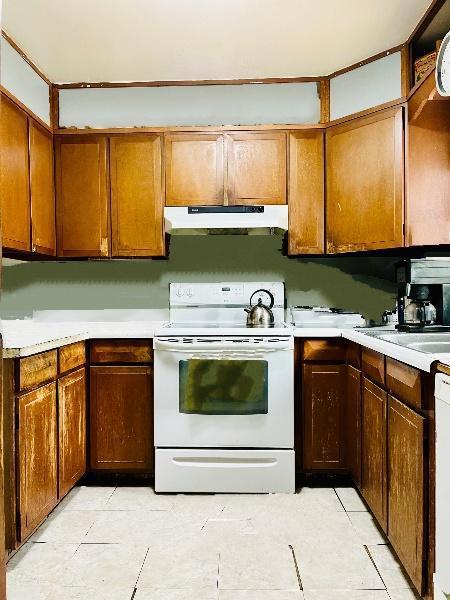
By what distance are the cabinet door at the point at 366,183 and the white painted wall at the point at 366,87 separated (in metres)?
0.09

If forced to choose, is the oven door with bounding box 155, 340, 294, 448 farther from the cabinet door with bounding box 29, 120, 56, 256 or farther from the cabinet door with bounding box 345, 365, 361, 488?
the cabinet door with bounding box 29, 120, 56, 256

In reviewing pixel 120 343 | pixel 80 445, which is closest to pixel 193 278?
pixel 120 343

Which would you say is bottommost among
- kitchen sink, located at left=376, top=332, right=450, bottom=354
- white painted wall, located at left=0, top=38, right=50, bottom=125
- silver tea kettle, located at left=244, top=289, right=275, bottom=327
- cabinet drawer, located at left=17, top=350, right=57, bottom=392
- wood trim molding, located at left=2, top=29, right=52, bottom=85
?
cabinet drawer, located at left=17, top=350, right=57, bottom=392

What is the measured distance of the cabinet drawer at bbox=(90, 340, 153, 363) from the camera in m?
2.82

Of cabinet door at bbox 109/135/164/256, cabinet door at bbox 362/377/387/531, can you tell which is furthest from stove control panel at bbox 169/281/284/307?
cabinet door at bbox 362/377/387/531

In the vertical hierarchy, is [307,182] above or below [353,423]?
above

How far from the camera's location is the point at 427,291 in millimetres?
2592

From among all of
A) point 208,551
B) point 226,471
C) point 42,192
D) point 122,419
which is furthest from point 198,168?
point 208,551

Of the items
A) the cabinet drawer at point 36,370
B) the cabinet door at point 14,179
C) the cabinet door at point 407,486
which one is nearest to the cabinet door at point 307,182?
the cabinet door at point 407,486

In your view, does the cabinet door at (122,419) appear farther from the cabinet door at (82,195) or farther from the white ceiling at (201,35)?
the white ceiling at (201,35)

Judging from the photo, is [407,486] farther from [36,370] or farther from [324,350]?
[36,370]

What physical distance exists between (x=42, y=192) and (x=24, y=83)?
0.59 meters

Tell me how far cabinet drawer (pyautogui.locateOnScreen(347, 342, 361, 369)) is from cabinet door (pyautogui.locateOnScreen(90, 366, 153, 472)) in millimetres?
1097

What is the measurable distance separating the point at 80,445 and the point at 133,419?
0.31m
